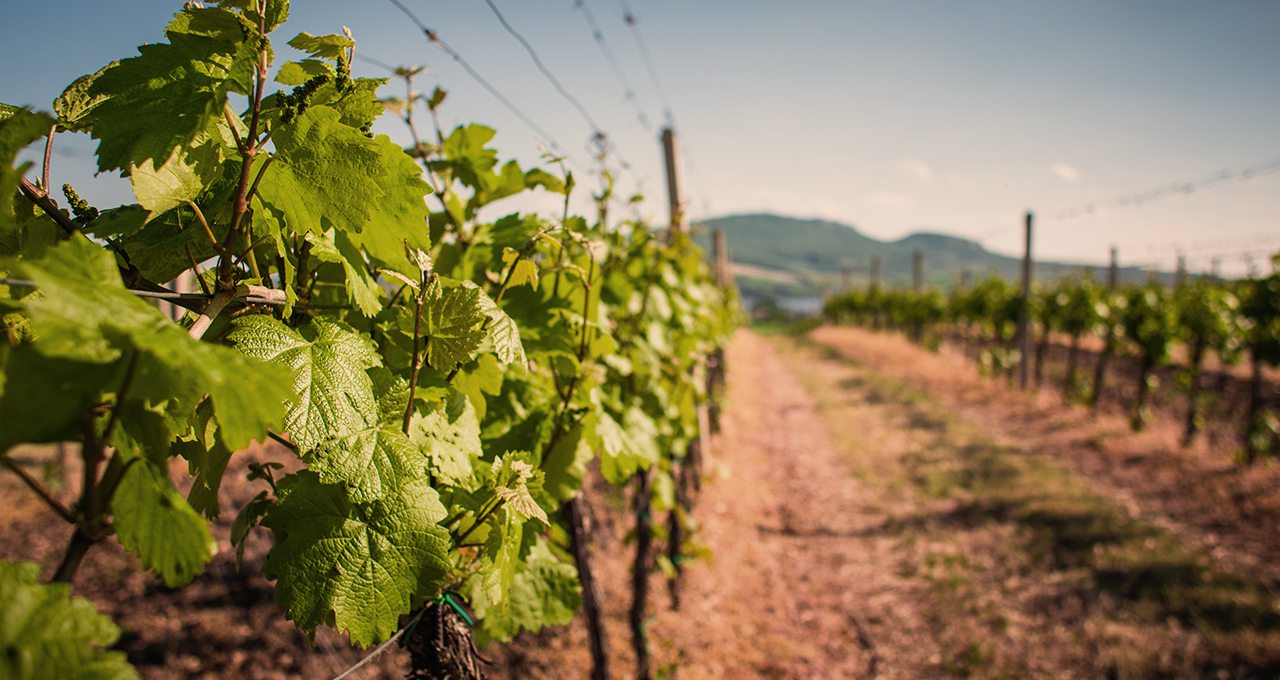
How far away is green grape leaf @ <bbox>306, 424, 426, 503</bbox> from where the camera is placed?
1.02m

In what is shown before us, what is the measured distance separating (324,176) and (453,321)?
1.12ft

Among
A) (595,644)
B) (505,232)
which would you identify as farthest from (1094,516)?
(505,232)

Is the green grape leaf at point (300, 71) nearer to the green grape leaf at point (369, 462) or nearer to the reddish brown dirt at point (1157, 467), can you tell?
the green grape leaf at point (369, 462)

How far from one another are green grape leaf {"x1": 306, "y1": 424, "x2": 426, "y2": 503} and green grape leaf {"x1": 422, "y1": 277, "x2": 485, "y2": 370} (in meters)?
0.18

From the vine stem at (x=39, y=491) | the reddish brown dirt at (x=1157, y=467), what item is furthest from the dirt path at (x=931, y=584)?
the vine stem at (x=39, y=491)

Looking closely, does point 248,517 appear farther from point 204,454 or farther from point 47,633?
point 47,633

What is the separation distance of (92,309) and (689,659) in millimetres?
4362

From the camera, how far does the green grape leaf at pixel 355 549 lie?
1095mm

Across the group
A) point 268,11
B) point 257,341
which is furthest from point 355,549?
point 268,11

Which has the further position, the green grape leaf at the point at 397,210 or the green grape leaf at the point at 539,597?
the green grape leaf at the point at 539,597

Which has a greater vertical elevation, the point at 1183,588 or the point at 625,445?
the point at 625,445

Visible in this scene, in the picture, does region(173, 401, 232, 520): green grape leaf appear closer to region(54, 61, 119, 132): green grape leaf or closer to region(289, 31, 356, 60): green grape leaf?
region(54, 61, 119, 132): green grape leaf

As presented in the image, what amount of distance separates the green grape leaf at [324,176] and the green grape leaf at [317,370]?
18 cm

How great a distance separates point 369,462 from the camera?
107cm
